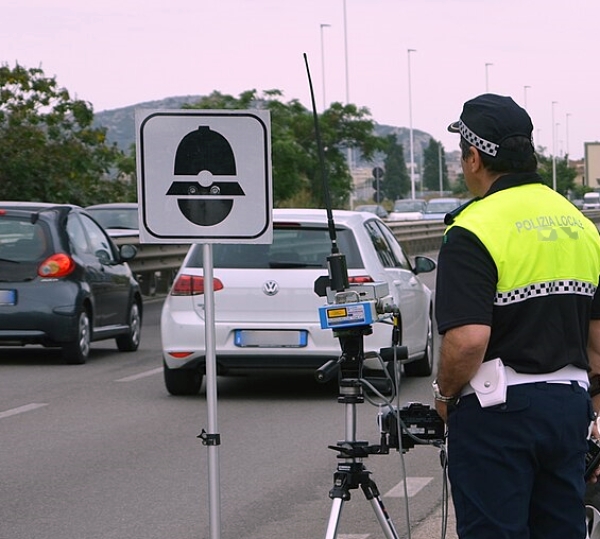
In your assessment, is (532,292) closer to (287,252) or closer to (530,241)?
(530,241)

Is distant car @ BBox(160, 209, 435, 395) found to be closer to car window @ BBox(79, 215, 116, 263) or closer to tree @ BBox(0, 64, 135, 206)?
car window @ BBox(79, 215, 116, 263)

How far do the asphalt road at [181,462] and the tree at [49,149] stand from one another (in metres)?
17.4

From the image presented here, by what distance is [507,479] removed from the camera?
163 inches

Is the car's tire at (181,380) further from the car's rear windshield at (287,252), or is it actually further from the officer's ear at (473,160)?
the officer's ear at (473,160)

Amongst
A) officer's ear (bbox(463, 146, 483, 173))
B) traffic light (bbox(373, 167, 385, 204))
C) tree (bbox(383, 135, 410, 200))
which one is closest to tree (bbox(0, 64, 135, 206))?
traffic light (bbox(373, 167, 385, 204))

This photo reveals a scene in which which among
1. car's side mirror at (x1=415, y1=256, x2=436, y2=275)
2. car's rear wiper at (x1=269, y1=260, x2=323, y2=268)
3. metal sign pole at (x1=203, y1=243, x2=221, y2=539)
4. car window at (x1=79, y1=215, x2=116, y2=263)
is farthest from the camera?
car window at (x1=79, y1=215, x2=116, y2=263)

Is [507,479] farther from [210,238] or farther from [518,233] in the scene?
[210,238]

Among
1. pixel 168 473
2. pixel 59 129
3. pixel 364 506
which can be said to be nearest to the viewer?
pixel 364 506

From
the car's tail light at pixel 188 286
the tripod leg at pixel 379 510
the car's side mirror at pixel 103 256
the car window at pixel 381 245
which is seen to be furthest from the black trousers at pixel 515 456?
the car's side mirror at pixel 103 256

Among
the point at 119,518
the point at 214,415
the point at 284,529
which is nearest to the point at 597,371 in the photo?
the point at 214,415

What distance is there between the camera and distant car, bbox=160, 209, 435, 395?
12.3 metres

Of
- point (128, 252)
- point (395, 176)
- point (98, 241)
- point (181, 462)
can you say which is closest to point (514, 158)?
point (181, 462)

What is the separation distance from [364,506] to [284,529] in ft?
2.36

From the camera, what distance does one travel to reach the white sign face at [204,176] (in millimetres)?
6129
